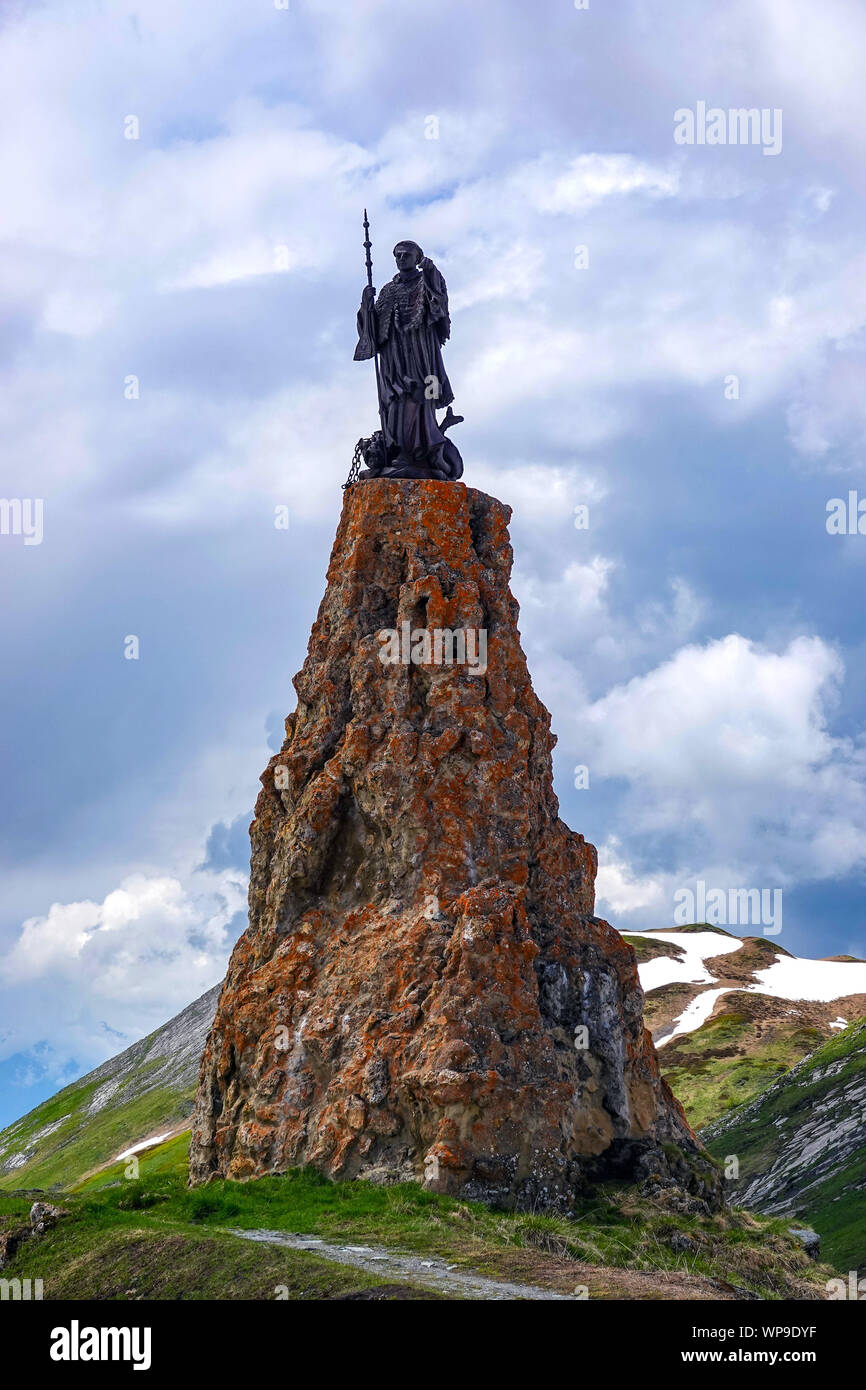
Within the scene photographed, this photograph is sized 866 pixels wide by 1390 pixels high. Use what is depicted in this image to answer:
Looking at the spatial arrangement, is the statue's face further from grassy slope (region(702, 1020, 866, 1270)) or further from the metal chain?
grassy slope (region(702, 1020, 866, 1270))

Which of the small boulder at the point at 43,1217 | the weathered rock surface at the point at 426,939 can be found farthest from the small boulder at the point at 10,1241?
the weathered rock surface at the point at 426,939

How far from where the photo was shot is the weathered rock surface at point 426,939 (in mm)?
25219

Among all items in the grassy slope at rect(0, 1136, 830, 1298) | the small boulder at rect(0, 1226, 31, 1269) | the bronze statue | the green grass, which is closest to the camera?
the grassy slope at rect(0, 1136, 830, 1298)

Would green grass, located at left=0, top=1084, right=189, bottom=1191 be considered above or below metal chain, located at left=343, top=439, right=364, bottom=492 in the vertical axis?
below

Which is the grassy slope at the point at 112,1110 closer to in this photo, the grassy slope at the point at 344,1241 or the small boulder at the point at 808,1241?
the small boulder at the point at 808,1241

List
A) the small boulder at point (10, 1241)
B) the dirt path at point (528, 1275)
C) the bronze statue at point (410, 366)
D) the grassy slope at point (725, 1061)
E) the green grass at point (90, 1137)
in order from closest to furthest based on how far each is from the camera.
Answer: the dirt path at point (528, 1275)
the small boulder at point (10, 1241)
the bronze statue at point (410, 366)
the grassy slope at point (725, 1061)
the green grass at point (90, 1137)

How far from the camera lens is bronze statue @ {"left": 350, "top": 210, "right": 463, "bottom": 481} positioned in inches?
1299

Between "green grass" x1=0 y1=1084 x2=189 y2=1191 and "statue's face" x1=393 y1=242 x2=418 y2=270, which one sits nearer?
"statue's face" x1=393 y1=242 x2=418 y2=270
